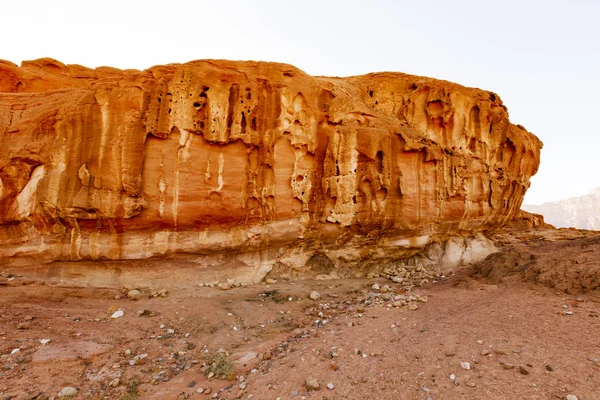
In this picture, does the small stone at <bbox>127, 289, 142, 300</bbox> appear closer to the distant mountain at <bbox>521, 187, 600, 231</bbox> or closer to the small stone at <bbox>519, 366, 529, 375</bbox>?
the small stone at <bbox>519, 366, 529, 375</bbox>

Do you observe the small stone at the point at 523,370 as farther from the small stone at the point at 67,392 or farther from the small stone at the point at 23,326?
the small stone at the point at 23,326

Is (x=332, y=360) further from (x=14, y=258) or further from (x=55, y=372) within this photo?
(x=14, y=258)

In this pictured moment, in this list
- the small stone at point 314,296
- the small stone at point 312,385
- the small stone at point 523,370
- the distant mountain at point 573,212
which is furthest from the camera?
the distant mountain at point 573,212

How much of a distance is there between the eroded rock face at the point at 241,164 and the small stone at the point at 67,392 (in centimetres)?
510

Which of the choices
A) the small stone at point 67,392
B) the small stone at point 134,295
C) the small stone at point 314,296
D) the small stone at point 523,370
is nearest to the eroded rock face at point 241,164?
the small stone at point 134,295

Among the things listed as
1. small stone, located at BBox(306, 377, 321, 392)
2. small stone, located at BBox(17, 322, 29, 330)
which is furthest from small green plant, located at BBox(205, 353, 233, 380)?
small stone, located at BBox(17, 322, 29, 330)

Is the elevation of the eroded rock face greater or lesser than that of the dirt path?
greater

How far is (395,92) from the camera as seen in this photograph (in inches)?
568

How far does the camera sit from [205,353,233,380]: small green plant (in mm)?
5930

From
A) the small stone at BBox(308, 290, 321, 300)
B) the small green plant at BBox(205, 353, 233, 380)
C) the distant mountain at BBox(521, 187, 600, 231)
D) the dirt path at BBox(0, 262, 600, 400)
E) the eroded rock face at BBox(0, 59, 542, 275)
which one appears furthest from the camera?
the distant mountain at BBox(521, 187, 600, 231)

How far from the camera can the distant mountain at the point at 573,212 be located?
128 metres

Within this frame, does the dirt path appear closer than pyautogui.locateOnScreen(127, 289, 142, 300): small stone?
Yes

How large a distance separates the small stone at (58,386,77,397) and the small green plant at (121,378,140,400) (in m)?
0.91

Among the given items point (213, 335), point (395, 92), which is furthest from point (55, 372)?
point (395, 92)
